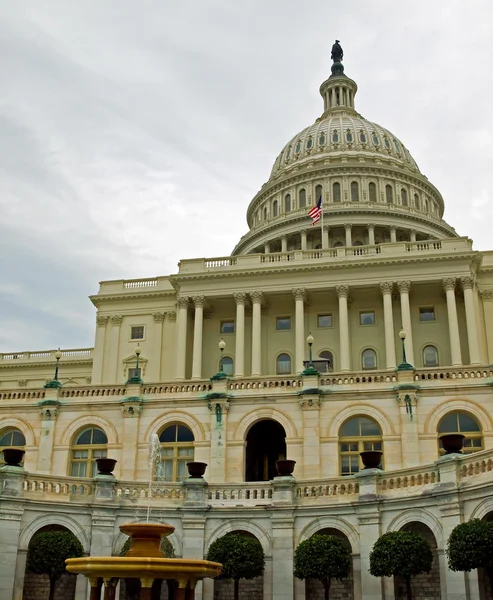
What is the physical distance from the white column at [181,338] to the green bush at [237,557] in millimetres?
41415

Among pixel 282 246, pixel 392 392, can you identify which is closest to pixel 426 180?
pixel 282 246

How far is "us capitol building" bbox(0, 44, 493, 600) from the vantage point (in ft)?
105

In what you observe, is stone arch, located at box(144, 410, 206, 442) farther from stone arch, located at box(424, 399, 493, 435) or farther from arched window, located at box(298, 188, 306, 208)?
arched window, located at box(298, 188, 306, 208)

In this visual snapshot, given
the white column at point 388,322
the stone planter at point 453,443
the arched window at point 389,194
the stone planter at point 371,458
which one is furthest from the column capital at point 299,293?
the stone planter at point 453,443

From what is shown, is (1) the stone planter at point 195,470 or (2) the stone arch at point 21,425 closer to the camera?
(1) the stone planter at point 195,470

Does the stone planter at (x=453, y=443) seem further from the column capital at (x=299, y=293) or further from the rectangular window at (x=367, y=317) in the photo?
the rectangular window at (x=367, y=317)

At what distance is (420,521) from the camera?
101ft

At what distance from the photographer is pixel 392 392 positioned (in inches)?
1575

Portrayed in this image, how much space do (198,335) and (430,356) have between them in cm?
2199

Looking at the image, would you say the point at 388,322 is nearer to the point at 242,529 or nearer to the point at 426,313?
the point at 426,313

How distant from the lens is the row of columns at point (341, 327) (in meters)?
70.4

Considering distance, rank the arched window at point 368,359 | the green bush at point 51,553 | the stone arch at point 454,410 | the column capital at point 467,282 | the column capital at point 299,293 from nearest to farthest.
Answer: the green bush at point 51,553 < the stone arch at point 454,410 < the column capital at point 467,282 < the arched window at point 368,359 < the column capital at point 299,293

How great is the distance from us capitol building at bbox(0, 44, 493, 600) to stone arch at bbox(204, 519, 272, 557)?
63 millimetres

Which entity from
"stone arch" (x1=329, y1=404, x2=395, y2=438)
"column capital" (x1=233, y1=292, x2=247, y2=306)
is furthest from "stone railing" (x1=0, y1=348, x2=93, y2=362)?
"stone arch" (x1=329, y1=404, x2=395, y2=438)
